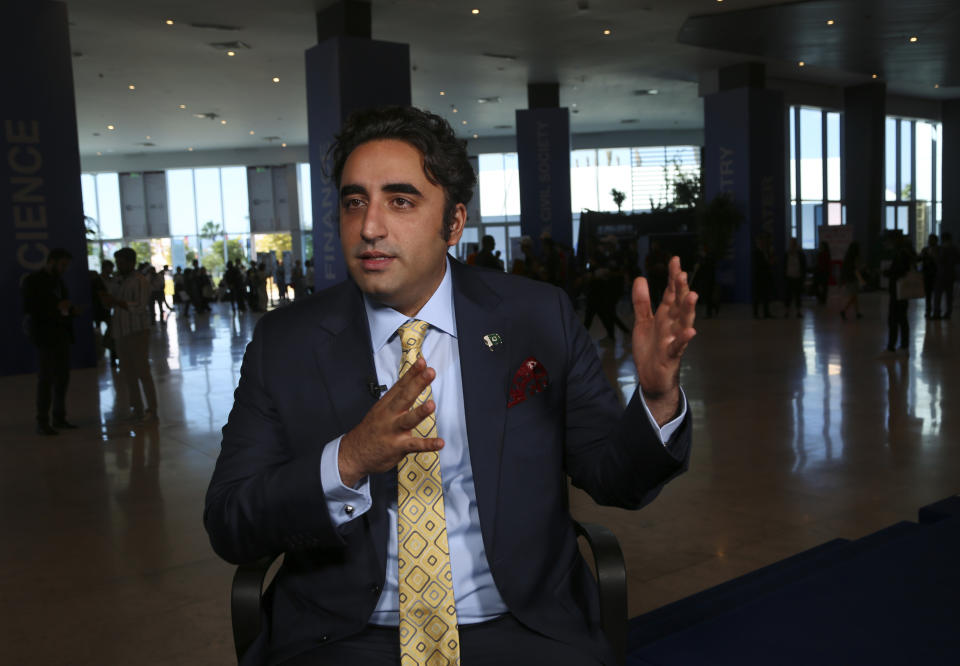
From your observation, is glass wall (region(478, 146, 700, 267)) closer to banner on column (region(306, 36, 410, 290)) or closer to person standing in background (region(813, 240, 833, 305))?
person standing in background (region(813, 240, 833, 305))

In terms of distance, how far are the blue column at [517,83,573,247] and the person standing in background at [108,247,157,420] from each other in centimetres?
1310

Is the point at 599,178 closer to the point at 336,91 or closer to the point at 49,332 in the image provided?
the point at 336,91

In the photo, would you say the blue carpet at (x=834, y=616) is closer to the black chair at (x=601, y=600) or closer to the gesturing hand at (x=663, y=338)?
the black chair at (x=601, y=600)

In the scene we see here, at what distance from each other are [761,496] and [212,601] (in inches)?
107

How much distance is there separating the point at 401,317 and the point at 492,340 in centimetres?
20

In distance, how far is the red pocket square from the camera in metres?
1.65

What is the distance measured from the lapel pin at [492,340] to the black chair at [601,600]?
1.50ft

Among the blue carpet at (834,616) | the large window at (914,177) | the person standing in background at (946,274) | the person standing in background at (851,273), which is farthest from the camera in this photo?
the large window at (914,177)

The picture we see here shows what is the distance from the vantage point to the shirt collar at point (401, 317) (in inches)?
66.9

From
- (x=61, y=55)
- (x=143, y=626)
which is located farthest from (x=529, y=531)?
(x=61, y=55)

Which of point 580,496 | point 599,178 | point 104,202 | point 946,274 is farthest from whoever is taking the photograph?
point 599,178

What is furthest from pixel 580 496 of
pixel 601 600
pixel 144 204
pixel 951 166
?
pixel 144 204

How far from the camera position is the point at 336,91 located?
11.5 metres

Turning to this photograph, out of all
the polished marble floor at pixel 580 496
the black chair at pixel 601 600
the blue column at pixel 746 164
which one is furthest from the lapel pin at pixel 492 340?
the blue column at pixel 746 164
